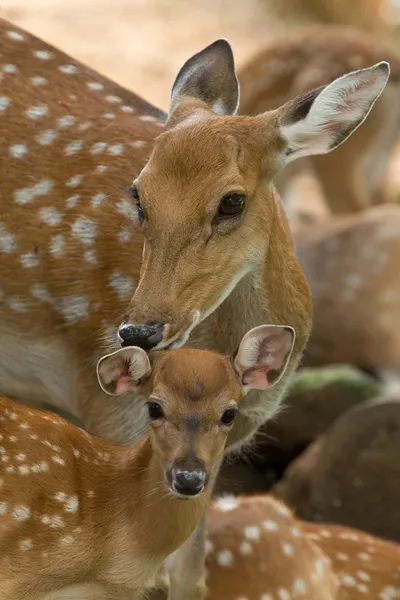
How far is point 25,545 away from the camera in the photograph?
Result: 323 centimetres

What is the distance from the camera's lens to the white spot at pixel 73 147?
153 inches

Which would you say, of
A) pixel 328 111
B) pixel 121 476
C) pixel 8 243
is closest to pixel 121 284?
pixel 8 243

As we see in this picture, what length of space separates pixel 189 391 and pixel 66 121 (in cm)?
123

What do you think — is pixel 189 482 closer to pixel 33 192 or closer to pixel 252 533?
pixel 33 192

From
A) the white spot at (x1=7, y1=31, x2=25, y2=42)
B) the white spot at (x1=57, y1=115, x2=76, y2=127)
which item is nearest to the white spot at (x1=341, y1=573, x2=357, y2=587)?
the white spot at (x1=57, y1=115, x2=76, y2=127)

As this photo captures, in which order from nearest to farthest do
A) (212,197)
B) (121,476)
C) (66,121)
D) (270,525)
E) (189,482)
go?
1. (189,482)
2. (212,197)
3. (121,476)
4. (66,121)
5. (270,525)

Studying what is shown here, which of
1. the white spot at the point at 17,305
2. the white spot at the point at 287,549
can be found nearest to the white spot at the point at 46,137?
the white spot at the point at 17,305

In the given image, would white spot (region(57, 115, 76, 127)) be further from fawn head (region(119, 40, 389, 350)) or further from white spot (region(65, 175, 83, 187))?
fawn head (region(119, 40, 389, 350))

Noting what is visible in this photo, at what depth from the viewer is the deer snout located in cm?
296

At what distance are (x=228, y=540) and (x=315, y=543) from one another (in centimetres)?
42

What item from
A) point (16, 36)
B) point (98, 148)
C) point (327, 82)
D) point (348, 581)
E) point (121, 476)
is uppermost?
point (327, 82)

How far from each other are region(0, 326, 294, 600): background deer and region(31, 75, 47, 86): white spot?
1104 millimetres

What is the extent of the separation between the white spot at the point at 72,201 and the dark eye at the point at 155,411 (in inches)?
35.2

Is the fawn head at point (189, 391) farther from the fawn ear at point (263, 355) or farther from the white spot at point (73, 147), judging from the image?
the white spot at point (73, 147)
